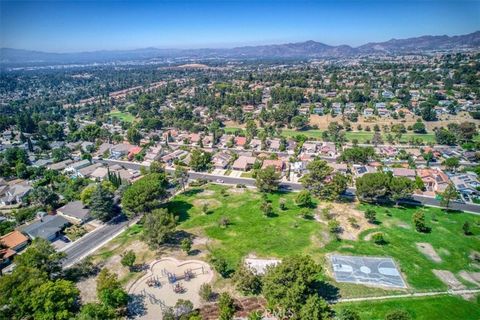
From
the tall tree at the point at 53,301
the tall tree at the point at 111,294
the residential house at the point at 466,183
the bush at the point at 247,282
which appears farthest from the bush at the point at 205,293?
the residential house at the point at 466,183

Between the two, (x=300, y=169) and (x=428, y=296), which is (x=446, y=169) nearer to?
(x=300, y=169)

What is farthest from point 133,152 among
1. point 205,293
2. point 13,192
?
point 205,293

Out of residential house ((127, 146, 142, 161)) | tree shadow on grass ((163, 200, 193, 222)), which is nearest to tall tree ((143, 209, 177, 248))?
tree shadow on grass ((163, 200, 193, 222))

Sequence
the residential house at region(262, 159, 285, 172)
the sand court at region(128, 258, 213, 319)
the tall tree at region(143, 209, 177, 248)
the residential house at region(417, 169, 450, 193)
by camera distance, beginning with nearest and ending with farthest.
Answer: the sand court at region(128, 258, 213, 319), the tall tree at region(143, 209, 177, 248), the residential house at region(417, 169, 450, 193), the residential house at region(262, 159, 285, 172)

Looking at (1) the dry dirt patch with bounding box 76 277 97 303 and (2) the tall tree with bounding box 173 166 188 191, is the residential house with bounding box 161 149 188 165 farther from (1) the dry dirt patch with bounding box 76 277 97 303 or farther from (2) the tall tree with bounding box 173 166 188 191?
(1) the dry dirt patch with bounding box 76 277 97 303

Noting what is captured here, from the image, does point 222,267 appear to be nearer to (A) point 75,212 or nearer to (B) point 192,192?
(B) point 192,192

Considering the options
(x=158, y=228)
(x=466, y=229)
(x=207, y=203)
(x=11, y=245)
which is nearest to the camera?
(x=158, y=228)

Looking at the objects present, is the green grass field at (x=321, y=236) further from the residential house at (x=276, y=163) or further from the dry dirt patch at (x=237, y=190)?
the residential house at (x=276, y=163)

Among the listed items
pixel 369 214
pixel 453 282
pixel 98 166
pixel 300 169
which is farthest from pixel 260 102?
pixel 453 282
